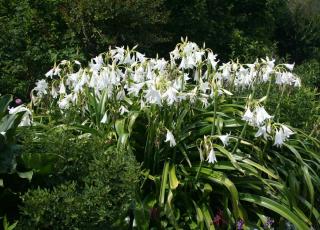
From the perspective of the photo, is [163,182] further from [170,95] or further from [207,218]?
[170,95]

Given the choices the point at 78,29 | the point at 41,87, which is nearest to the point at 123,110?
the point at 41,87

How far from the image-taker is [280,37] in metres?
12.4

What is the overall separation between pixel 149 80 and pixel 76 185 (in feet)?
3.20

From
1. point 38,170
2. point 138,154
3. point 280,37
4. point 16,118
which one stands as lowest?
point 280,37

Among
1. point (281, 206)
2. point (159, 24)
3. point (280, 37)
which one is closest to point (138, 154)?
point (281, 206)

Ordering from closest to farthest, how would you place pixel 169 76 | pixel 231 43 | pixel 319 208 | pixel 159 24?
pixel 169 76 → pixel 319 208 → pixel 159 24 → pixel 231 43

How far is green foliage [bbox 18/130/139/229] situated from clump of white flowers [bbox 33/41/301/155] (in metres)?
0.58

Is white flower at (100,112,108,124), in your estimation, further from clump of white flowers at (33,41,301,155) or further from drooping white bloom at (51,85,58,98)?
drooping white bloom at (51,85,58,98)

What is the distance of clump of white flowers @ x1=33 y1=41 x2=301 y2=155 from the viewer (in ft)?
12.7

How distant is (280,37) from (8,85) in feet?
23.4

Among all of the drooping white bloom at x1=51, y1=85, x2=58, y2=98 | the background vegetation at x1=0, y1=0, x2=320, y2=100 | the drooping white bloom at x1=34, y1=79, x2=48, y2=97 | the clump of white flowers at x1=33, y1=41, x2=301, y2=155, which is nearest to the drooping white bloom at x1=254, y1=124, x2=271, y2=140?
the clump of white flowers at x1=33, y1=41, x2=301, y2=155

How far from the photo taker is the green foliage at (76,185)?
2951 millimetres

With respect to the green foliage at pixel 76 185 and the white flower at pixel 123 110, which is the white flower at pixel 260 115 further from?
the white flower at pixel 123 110

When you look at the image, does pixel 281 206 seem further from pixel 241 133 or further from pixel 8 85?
pixel 8 85
